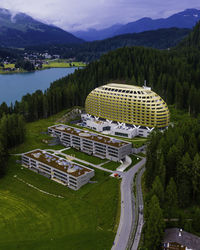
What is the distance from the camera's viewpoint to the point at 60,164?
62.1 m

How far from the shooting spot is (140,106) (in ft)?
277

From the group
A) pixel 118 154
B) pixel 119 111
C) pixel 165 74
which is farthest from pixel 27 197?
pixel 165 74

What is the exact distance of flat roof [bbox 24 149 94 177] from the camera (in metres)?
58.9

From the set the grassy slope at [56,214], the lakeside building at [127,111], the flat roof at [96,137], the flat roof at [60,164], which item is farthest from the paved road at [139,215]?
the lakeside building at [127,111]

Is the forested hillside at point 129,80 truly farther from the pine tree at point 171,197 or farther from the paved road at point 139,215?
the pine tree at point 171,197

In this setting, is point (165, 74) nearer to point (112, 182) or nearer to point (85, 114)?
point (85, 114)

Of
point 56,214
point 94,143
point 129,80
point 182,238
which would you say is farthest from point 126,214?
point 129,80

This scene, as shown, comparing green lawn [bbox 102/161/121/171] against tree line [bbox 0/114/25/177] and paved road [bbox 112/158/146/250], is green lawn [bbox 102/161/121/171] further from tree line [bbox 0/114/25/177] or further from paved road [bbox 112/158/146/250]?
tree line [bbox 0/114/25/177]

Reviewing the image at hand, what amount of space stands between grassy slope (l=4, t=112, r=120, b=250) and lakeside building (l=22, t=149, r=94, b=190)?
4.92 ft

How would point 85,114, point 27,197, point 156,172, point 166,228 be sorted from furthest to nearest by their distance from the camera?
point 85,114, point 27,197, point 156,172, point 166,228

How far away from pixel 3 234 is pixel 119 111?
55264mm

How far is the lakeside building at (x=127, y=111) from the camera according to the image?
83.3 metres

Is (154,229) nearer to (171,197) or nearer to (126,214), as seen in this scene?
(171,197)

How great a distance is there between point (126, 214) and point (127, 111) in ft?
150
